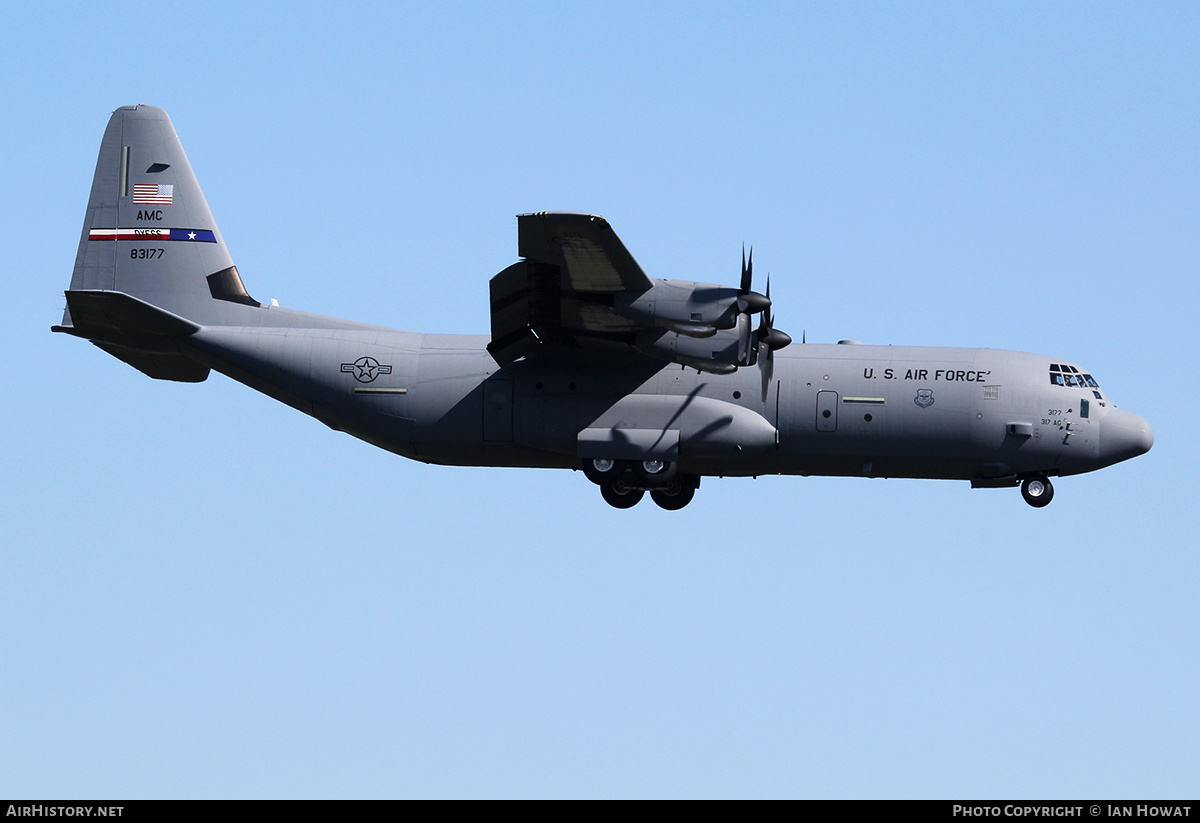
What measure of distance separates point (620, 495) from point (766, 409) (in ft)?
10.5

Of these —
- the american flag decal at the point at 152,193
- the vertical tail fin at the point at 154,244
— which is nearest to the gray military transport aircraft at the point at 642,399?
the vertical tail fin at the point at 154,244

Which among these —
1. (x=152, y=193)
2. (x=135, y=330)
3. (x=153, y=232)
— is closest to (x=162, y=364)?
(x=135, y=330)

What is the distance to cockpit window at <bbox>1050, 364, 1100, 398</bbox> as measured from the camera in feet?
92.7

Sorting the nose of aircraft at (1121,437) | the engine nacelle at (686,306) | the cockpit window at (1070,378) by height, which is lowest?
the nose of aircraft at (1121,437)

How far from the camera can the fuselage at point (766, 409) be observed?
27.8 metres

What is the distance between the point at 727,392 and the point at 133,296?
1210 centimetres

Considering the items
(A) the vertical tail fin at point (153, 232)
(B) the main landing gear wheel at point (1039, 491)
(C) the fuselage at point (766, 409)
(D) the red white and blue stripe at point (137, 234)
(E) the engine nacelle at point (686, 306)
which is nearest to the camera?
(E) the engine nacelle at point (686, 306)

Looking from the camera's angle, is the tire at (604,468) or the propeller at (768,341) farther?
the tire at (604,468)

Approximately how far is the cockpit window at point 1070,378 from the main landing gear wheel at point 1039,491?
72.6 inches

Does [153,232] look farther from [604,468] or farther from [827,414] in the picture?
[827,414]

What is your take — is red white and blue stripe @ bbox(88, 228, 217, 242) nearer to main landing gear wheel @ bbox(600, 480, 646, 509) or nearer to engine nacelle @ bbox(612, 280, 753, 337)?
main landing gear wheel @ bbox(600, 480, 646, 509)

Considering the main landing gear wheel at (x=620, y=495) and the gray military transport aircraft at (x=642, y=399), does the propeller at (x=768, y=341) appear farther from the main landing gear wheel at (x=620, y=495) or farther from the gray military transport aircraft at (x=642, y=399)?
the main landing gear wheel at (x=620, y=495)
